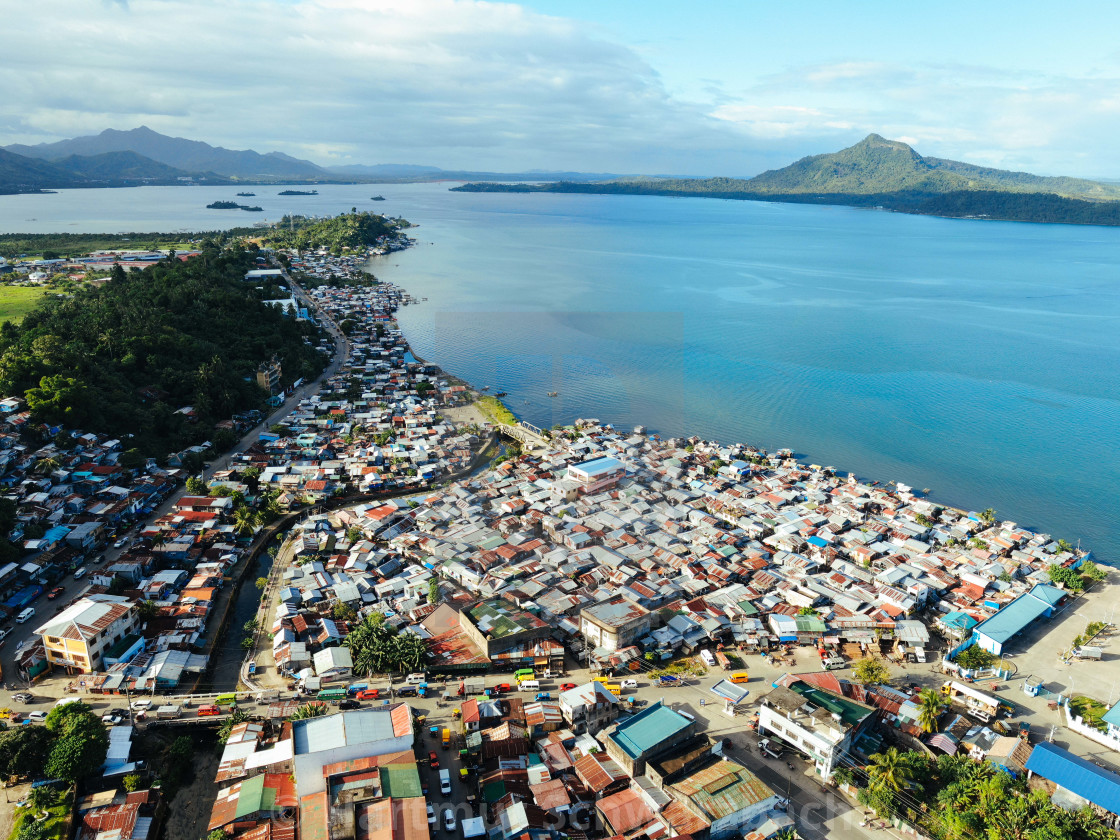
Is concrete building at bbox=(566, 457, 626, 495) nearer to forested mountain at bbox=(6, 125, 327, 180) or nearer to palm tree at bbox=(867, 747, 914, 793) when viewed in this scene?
palm tree at bbox=(867, 747, 914, 793)

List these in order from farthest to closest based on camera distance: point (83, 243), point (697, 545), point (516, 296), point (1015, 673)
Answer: point (83, 243) < point (516, 296) < point (697, 545) < point (1015, 673)

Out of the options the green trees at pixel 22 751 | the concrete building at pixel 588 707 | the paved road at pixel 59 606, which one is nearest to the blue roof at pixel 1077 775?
the concrete building at pixel 588 707

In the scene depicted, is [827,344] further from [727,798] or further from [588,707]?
[727,798]

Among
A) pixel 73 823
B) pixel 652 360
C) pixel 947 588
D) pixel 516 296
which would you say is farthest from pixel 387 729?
pixel 516 296

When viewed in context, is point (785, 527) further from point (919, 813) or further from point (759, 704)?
point (919, 813)

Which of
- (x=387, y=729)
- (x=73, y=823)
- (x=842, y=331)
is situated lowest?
(x=73, y=823)

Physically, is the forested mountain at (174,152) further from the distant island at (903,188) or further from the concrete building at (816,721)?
the concrete building at (816,721)

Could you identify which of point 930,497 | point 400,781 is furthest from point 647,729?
point 930,497
